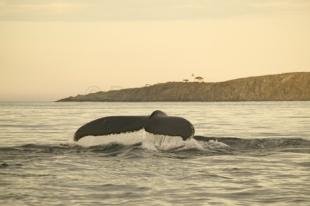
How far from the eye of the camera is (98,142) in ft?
46.1

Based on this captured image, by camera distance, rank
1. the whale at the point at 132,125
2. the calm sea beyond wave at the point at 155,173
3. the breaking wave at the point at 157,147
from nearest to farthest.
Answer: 1. the calm sea beyond wave at the point at 155,173
2. the whale at the point at 132,125
3. the breaking wave at the point at 157,147

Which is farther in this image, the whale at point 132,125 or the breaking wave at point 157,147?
the breaking wave at point 157,147

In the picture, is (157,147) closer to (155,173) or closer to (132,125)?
(132,125)

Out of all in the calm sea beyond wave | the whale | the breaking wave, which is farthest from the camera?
the breaking wave

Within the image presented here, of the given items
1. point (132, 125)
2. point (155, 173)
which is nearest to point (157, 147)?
point (132, 125)

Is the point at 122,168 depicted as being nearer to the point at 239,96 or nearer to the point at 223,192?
the point at 223,192

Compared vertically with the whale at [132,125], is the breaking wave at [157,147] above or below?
below

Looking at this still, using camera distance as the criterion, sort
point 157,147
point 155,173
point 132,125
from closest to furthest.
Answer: point 155,173 → point 132,125 → point 157,147

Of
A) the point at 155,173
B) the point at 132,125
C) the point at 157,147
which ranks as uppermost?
the point at 132,125

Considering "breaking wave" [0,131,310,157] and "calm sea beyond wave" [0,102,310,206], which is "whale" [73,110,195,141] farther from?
→ "breaking wave" [0,131,310,157]

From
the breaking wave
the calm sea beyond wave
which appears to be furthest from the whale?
the breaking wave

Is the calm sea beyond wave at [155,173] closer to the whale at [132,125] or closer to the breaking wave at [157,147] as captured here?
the breaking wave at [157,147]

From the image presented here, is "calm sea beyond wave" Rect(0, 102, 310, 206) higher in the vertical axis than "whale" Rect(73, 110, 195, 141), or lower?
lower

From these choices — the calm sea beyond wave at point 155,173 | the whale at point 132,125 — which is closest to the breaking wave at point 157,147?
the calm sea beyond wave at point 155,173
